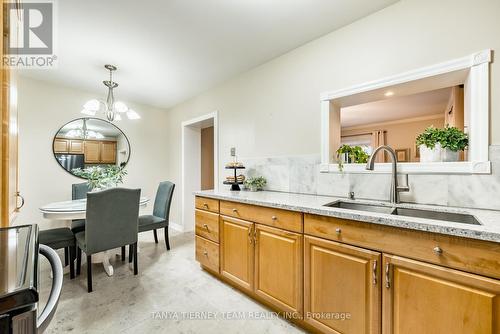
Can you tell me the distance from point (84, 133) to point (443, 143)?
4488mm

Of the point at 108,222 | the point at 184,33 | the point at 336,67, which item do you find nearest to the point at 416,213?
the point at 336,67

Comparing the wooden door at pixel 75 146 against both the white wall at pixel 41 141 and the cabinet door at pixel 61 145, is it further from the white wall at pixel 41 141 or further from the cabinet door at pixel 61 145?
the white wall at pixel 41 141

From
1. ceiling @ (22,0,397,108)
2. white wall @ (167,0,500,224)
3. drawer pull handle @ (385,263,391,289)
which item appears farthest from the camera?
ceiling @ (22,0,397,108)

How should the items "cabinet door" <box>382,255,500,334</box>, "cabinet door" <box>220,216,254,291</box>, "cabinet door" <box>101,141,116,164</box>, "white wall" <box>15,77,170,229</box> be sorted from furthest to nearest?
"cabinet door" <box>101,141,116,164</box> → "white wall" <box>15,77,170,229</box> → "cabinet door" <box>220,216,254,291</box> → "cabinet door" <box>382,255,500,334</box>

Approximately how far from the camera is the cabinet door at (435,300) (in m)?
0.89

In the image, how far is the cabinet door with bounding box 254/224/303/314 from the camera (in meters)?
1.50

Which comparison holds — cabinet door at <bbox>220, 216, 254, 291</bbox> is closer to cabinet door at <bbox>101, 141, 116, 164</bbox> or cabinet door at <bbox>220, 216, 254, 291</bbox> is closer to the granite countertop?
the granite countertop

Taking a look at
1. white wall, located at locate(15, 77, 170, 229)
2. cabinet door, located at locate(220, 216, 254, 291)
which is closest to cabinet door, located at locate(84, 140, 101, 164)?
white wall, located at locate(15, 77, 170, 229)

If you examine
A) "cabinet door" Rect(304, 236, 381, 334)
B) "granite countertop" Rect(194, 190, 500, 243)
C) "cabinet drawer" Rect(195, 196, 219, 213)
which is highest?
"granite countertop" Rect(194, 190, 500, 243)

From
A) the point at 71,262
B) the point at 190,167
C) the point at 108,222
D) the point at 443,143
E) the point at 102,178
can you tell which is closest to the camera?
the point at 443,143

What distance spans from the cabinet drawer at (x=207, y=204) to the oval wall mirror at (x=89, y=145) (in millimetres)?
2312

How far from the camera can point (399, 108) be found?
4094 mm

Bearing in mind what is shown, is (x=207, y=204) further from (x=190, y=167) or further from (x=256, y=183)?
(x=190, y=167)

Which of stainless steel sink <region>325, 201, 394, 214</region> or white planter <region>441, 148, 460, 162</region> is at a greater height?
white planter <region>441, 148, 460, 162</region>
